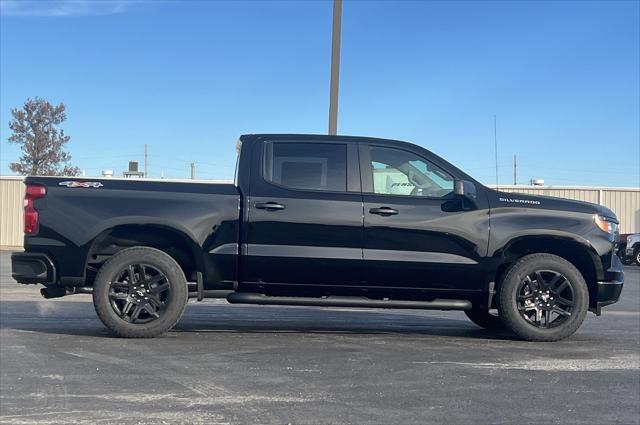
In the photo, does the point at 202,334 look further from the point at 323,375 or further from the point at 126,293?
the point at 323,375

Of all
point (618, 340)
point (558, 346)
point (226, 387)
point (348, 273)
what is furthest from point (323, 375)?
point (618, 340)

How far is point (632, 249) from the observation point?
76.1ft

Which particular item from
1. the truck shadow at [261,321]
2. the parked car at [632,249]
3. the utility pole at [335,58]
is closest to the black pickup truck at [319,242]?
the truck shadow at [261,321]

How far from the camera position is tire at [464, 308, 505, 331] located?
7.37 m

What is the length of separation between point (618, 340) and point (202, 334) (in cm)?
438

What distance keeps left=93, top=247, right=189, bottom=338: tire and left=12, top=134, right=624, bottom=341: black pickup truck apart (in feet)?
0.04

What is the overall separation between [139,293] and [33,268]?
3.31 feet

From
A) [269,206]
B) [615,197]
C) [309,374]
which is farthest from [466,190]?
[615,197]

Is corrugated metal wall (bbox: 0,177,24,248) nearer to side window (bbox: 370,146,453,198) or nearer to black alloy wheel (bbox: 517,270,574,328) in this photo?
side window (bbox: 370,146,453,198)

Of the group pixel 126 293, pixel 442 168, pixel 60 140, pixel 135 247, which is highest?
pixel 60 140

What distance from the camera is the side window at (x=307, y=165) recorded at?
251 inches

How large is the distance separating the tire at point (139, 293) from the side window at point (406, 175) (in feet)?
7.05

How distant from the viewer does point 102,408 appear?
410 cm

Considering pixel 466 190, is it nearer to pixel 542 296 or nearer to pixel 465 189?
pixel 465 189
